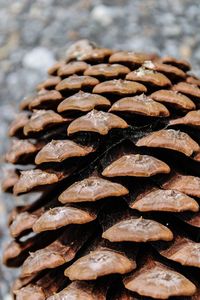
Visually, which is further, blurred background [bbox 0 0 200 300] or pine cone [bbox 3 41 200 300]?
blurred background [bbox 0 0 200 300]

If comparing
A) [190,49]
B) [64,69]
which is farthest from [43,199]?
[190,49]

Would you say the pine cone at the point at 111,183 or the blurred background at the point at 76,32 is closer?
the pine cone at the point at 111,183

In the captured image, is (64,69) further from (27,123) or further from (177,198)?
(177,198)

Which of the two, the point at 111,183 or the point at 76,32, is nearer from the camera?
the point at 111,183
